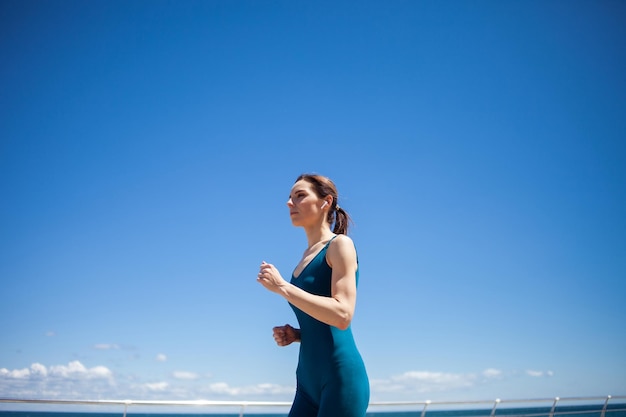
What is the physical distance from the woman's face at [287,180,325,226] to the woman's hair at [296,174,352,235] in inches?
1.3

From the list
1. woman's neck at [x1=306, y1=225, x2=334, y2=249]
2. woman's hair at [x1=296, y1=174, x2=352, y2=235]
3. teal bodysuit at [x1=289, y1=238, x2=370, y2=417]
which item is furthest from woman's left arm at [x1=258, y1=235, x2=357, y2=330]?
woman's hair at [x1=296, y1=174, x2=352, y2=235]

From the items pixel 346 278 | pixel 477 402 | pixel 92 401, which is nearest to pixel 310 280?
pixel 346 278

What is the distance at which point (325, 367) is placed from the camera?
Result: 6.31 ft

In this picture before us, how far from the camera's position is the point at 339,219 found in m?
2.47

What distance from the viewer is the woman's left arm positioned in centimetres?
176

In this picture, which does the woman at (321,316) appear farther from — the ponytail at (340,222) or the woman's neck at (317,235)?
the ponytail at (340,222)

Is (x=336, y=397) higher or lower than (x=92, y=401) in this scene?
higher

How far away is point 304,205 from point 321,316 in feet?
2.15

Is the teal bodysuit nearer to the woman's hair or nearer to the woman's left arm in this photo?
the woman's left arm


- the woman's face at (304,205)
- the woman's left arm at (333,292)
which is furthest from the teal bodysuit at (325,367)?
the woman's face at (304,205)

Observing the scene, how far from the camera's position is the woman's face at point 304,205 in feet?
7.52

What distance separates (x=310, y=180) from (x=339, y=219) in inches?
10.3

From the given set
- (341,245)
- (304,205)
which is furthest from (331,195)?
(341,245)

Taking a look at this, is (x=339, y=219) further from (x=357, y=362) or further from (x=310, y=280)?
(x=357, y=362)
